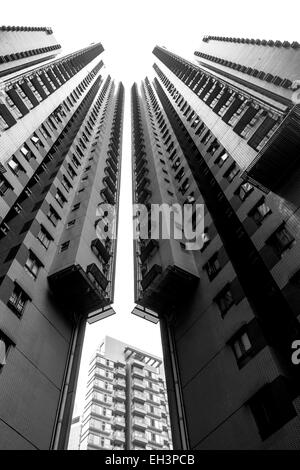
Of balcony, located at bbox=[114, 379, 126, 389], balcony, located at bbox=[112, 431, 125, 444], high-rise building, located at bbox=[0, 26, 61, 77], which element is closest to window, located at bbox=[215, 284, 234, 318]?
high-rise building, located at bbox=[0, 26, 61, 77]

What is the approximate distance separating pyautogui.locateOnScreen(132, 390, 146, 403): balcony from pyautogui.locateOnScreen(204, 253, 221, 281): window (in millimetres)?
66154

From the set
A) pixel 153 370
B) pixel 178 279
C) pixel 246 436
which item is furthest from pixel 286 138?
pixel 153 370

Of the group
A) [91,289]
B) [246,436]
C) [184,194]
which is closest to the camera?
[246,436]

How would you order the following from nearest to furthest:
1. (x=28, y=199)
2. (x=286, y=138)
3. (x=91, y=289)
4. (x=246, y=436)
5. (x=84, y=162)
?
(x=246, y=436)
(x=286, y=138)
(x=91, y=289)
(x=28, y=199)
(x=84, y=162)

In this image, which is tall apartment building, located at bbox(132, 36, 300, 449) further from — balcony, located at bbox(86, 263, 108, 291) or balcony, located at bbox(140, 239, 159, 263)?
balcony, located at bbox(86, 263, 108, 291)

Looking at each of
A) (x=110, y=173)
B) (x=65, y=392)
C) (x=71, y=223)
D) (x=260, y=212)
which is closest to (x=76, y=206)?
(x=71, y=223)

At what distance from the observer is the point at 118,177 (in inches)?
2140

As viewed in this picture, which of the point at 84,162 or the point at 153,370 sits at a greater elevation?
the point at 153,370

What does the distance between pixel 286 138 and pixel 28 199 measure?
21.7 m

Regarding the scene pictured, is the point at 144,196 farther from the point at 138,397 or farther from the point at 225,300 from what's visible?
the point at 138,397

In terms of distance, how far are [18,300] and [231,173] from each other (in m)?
20.3

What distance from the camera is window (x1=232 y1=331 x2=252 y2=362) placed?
18953 mm

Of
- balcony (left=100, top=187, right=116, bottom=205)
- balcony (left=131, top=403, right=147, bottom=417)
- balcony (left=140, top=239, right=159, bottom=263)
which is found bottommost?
balcony (left=140, top=239, right=159, bottom=263)
